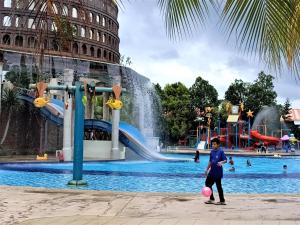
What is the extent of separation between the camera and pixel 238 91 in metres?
65.2

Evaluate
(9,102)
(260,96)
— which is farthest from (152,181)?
(260,96)

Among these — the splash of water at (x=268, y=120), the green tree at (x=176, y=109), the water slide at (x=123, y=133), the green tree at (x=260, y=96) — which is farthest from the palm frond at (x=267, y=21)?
the green tree at (x=260, y=96)

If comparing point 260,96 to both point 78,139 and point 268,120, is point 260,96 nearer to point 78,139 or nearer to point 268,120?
point 268,120

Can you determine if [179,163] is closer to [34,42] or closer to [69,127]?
[69,127]

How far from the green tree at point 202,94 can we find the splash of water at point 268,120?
6.44 meters

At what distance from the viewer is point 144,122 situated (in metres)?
36.3

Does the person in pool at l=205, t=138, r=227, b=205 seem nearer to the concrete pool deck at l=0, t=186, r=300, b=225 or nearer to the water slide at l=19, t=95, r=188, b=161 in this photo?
the concrete pool deck at l=0, t=186, r=300, b=225

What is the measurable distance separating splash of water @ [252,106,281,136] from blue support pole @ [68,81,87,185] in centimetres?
4983

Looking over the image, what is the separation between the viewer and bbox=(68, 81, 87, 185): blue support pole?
476 inches

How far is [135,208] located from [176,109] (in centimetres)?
4953

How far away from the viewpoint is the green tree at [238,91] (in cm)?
6488

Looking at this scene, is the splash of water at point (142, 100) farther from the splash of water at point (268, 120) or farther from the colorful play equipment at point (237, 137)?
the splash of water at point (268, 120)

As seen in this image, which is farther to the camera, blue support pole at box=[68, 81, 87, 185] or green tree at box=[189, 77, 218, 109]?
green tree at box=[189, 77, 218, 109]

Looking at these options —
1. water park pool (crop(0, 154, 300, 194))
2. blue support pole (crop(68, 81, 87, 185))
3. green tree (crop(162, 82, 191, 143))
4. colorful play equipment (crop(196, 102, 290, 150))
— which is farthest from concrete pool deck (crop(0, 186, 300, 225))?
green tree (crop(162, 82, 191, 143))
